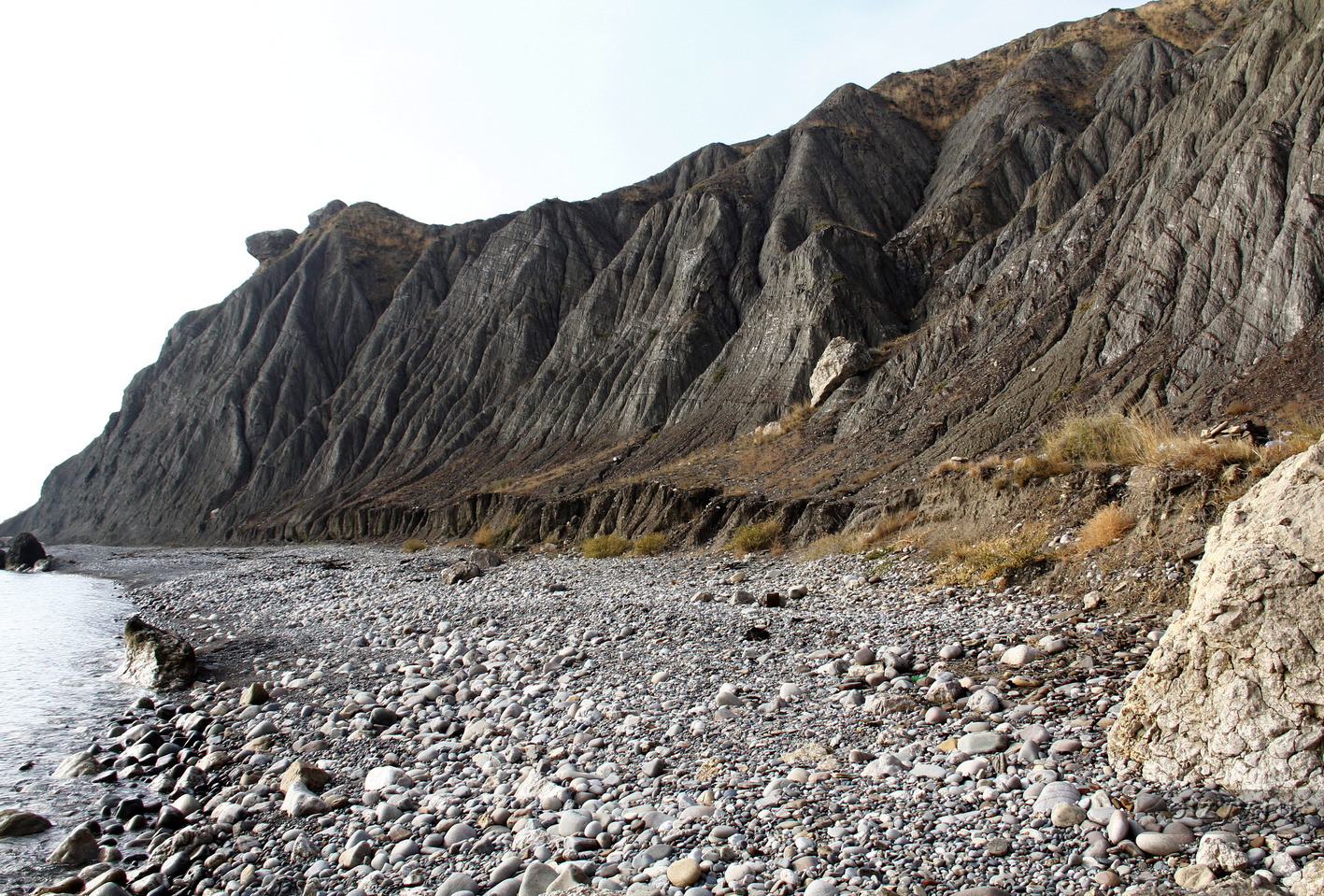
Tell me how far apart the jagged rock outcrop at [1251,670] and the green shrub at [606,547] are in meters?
18.4

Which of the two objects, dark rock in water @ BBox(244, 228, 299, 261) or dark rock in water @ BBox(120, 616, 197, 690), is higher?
dark rock in water @ BBox(244, 228, 299, 261)

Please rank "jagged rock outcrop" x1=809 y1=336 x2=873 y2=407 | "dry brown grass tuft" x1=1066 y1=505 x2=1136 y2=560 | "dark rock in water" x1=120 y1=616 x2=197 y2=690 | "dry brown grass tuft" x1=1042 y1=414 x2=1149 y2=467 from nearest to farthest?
1. "dry brown grass tuft" x1=1066 y1=505 x2=1136 y2=560
2. "dark rock in water" x1=120 y1=616 x2=197 y2=690
3. "dry brown grass tuft" x1=1042 y1=414 x2=1149 y2=467
4. "jagged rock outcrop" x1=809 y1=336 x2=873 y2=407

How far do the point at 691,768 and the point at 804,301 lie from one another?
3788cm

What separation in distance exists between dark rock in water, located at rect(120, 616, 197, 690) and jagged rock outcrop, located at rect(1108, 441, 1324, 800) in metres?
12.6

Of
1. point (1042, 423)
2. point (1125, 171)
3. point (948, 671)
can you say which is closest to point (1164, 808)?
point (948, 671)

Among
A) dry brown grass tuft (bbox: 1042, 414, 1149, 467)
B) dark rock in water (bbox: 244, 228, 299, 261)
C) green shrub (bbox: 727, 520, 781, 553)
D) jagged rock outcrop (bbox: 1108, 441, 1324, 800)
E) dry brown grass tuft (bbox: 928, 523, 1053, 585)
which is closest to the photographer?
jagged rock outcrop (bbox: 1108, 441, 1324, 800)

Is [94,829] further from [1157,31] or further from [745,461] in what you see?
[1157,31]

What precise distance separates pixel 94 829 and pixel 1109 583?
10619mm

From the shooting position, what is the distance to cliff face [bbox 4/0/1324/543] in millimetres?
22234

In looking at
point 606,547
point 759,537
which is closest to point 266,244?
point 606,547

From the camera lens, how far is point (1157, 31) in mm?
57531

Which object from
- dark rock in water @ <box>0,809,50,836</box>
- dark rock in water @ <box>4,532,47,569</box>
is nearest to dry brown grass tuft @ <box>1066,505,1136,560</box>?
dark rock in water @ <box>0,809,50,836</box>

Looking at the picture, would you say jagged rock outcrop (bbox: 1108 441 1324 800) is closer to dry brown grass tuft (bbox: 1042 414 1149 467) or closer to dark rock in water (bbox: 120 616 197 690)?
dry brown grass tuft (bbox: 1042 414 1149 467)

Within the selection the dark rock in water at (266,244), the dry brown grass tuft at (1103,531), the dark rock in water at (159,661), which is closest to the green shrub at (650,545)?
the dark rock in water at (159,661)
